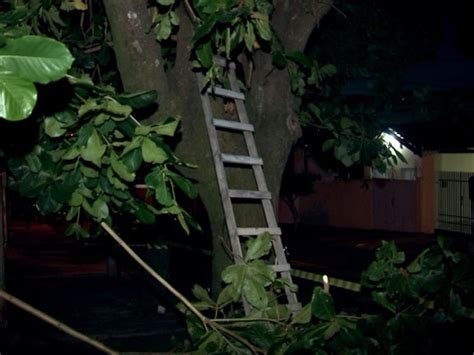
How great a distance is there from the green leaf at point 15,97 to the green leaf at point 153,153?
118cm

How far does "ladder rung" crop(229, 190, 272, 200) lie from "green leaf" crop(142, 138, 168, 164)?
1.53m

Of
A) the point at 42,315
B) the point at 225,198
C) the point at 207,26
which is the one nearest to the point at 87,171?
the point at 42,315

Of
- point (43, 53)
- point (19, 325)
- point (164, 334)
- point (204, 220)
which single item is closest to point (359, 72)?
point (164, 334)

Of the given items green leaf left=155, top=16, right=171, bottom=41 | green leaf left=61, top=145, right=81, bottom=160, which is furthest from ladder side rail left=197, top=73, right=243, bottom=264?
green leaf left=61, top=145, right=81, bottom=160

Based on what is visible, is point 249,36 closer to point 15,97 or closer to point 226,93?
point 226,93

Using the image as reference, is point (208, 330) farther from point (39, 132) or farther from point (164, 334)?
point (164, 334)

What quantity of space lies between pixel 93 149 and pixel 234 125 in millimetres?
1730

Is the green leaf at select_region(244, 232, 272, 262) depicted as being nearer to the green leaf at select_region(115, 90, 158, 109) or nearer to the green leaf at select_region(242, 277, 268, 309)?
the green leaf at select_region(242, 277, 268, 309)

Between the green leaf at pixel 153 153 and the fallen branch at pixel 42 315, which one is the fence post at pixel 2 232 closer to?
the fallen branch at pixel 42 315

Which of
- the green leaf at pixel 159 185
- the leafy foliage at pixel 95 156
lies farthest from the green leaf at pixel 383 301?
the green leaf at pixel 159 185

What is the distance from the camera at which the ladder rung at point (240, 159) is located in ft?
15.3

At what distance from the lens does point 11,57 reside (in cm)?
201

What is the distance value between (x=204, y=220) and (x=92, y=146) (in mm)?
17937

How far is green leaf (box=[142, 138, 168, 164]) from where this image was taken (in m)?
3.14
